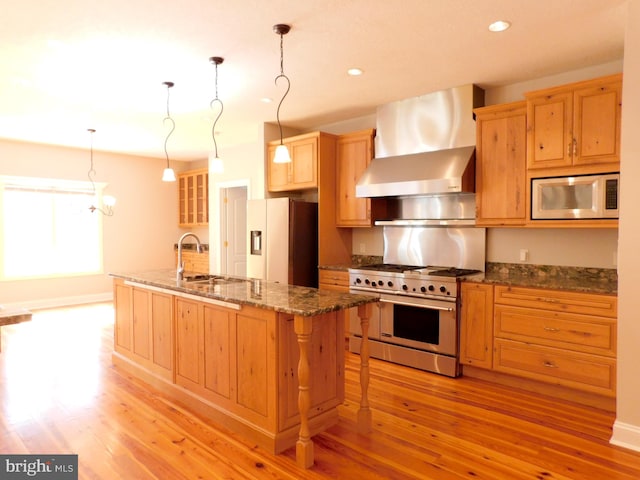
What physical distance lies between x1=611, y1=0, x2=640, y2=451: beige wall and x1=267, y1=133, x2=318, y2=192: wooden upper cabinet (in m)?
3.07

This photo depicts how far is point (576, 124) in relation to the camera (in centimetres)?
331

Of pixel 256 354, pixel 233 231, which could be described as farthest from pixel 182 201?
pixel 256 354

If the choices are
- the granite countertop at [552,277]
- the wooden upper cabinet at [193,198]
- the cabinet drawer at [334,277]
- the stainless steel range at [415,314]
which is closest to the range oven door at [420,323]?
the stainless steel range at [415,314]

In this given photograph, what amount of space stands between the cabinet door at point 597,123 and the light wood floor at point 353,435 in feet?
6.34

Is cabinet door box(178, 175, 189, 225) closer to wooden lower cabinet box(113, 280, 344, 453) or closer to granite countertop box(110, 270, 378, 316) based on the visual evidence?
granite countertop box(110, 270, 378, 316)

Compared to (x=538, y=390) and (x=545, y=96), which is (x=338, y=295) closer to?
(x=538, y=390)

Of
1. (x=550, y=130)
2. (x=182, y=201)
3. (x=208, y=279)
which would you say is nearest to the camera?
(x=550, y=130)

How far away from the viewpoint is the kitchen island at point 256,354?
8.14 ft

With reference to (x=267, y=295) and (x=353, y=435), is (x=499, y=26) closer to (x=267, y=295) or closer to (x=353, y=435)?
(x=267, y=295)

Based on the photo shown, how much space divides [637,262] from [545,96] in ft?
5.33

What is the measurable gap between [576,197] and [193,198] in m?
6.58

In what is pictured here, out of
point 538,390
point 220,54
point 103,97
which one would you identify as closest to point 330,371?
point 538,390

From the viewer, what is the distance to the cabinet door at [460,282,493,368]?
3607 mm

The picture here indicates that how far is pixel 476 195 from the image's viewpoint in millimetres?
4008
